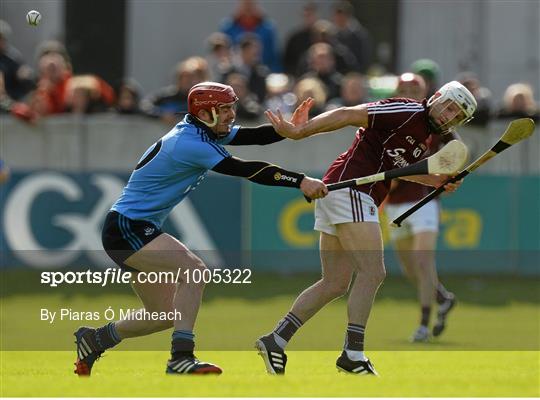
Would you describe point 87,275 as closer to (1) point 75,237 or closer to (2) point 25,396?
(1) point 75,237

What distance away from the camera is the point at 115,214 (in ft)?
34.8

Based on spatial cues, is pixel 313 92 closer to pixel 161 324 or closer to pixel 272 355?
pixel 272 355

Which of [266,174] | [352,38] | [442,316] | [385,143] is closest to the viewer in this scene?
[266,174]

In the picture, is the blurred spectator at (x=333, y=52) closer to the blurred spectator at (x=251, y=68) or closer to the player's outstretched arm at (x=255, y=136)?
the blurred spectator at (x=251, y=68)

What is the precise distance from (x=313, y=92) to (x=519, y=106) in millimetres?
2852

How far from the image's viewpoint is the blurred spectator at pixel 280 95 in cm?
1911

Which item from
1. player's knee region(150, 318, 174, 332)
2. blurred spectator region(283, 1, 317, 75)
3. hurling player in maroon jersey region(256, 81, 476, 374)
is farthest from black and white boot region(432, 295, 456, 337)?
blurred spectator region(283, 1, 317, 75)

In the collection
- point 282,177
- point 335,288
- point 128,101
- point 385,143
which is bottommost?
point 335,288

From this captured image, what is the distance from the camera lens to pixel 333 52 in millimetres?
20562

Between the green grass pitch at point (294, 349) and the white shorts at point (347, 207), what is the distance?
118 cm

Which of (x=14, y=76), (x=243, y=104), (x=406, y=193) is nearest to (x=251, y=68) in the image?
(x=243, y=104)

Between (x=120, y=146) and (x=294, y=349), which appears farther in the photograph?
(x=120, y=146)

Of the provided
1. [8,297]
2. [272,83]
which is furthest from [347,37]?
[8,297]

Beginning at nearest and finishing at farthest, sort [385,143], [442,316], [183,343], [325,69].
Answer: [183,343] → [385,143] → [442,316] → [325,69]
